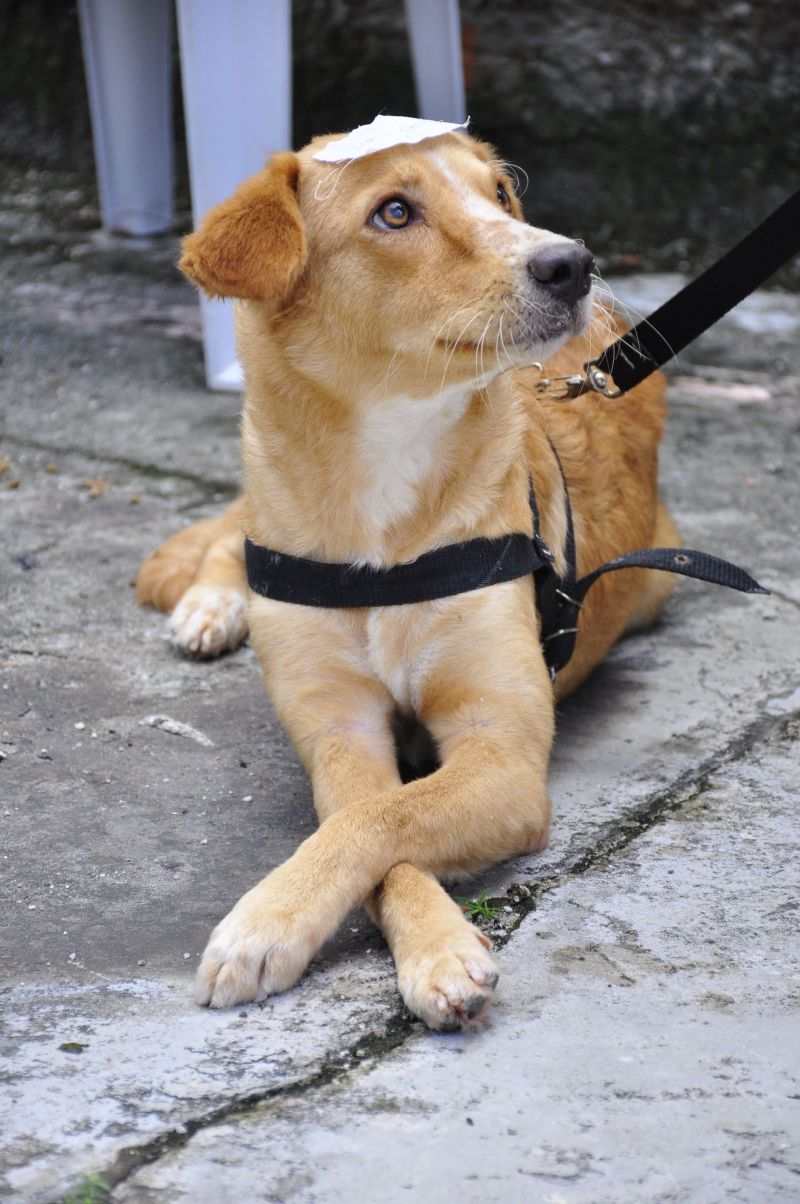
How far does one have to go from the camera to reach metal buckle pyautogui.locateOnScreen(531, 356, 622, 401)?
3156mm

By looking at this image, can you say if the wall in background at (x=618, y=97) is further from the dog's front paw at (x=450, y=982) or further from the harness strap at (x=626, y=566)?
the dog's front paw at (x=450, y=982)

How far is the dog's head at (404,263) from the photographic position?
8.53 ft

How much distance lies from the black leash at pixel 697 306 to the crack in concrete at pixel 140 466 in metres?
1.58

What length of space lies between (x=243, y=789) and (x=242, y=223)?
1.08 metres

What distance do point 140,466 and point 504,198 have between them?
83.5 inches

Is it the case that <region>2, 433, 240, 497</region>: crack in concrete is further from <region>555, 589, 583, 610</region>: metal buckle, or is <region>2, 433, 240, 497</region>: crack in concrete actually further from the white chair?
<region>555, 589, 583, 610</region>: metal buckle

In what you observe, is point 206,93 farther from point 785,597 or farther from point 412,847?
point 412,847

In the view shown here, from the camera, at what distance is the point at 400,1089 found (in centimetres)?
204

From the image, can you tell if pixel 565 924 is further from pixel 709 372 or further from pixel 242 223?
pixel 709 372

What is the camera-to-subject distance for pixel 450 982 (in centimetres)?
218

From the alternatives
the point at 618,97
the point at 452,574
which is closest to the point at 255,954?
the point at 452,574

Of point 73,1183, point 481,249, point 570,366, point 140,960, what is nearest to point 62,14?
point 570,366

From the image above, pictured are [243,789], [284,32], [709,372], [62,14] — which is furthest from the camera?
[62,14]

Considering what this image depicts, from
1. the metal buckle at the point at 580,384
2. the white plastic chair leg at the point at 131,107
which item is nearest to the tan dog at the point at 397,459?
the metal buckle at the point at 580,384
